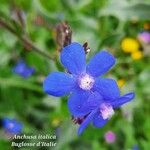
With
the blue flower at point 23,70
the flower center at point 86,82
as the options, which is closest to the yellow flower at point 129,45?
the blue flower at point 23,70

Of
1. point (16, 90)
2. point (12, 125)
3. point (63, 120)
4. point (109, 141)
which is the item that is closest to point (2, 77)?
point (16, 90)

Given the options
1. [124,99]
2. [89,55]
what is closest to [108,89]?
[124,99]

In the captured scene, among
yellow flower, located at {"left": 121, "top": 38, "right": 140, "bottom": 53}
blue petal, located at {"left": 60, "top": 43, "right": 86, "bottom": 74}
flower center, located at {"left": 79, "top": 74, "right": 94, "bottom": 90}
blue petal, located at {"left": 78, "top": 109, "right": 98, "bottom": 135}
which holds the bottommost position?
blue petal, located at {"left": 78, "top": 109, "right": 98, "bottom": 135}

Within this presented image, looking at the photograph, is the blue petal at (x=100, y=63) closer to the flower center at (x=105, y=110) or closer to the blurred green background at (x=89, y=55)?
the flower center at (x=105, y=110)

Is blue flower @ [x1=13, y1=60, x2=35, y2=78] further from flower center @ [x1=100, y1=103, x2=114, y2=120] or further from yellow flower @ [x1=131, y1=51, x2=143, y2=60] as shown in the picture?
flower center @ [x1=100, y1=103, x2=114, y2=120]

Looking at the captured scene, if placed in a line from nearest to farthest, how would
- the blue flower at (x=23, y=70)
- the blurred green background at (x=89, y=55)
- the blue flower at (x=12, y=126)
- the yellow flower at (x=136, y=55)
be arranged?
the blurred green background at (x=89, y=55), the blue flower at (x=12, y=126), the blue flower at (x=23, y=70), the yellow flower at (x=136, y=55)

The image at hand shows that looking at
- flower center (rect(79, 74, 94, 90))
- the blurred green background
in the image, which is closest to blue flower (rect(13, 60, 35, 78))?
the blurred green background
